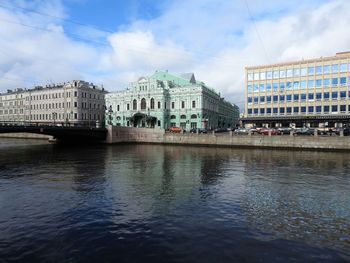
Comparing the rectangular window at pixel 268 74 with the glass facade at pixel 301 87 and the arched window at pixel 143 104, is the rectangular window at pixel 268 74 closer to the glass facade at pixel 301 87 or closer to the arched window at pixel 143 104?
the glass facade at pixel 301 87

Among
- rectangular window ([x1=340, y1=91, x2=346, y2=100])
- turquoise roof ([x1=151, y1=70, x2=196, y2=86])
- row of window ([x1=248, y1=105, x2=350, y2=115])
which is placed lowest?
row of window ([x1=248, y1=105, x2=350, y2=115])

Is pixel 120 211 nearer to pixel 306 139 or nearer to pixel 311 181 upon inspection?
pixel 311 181

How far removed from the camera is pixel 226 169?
29.4 meters

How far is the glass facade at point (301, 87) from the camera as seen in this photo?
75.8m

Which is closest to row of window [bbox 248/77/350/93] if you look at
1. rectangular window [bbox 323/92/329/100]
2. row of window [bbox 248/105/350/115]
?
rectangular window [bbox 323/92/329/100]

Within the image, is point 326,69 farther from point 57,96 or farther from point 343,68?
point 57,96

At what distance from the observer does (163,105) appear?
99000mm

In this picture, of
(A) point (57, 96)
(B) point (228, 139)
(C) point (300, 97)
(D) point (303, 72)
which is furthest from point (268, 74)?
(A) point (57, 96)

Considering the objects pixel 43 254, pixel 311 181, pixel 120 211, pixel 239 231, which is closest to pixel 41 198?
pixel 120 211

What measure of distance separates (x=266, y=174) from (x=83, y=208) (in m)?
17.7

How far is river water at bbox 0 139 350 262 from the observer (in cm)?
1020

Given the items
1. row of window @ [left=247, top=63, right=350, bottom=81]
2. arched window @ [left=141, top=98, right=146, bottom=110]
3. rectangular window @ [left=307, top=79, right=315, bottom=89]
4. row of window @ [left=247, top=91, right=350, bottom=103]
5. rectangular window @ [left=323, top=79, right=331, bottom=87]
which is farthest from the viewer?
arched window @ [left=141, top=98, right=146, bottom=110]

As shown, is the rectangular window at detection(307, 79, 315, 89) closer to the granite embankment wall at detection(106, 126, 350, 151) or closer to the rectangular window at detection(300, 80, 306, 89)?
the rectangular window at detection(300, 80, 306, 89)

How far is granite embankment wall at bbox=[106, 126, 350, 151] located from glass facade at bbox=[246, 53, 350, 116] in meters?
32.3
